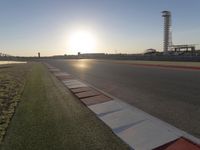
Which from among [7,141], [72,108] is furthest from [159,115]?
[7,141]

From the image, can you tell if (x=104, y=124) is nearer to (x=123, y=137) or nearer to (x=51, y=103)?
(x=123, y=137)

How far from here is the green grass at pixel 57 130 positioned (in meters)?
4.21

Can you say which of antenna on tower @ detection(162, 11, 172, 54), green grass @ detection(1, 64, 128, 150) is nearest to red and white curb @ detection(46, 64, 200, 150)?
green grass @ detection(1, 64, 128, 150)

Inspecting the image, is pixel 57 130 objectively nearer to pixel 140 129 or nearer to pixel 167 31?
pixel 140 129

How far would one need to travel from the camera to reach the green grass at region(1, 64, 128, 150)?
4.21 metres

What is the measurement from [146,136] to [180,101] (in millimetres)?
3279

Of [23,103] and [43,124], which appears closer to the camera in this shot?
[43,124]

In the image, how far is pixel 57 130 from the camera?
507cm

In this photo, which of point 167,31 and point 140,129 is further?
point 167,31

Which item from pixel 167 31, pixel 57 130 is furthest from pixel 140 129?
pixel 167 31

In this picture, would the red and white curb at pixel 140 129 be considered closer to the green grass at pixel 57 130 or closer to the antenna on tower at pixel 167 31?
the green grass at pixel 57 130

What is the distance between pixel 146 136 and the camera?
4.61 m

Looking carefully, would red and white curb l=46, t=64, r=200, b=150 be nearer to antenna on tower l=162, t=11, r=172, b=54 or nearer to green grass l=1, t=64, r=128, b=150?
green grass l=1, t=64, r=128, b=150

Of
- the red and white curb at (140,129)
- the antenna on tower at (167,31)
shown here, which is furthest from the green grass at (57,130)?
the antenna on tower at (167,31)
